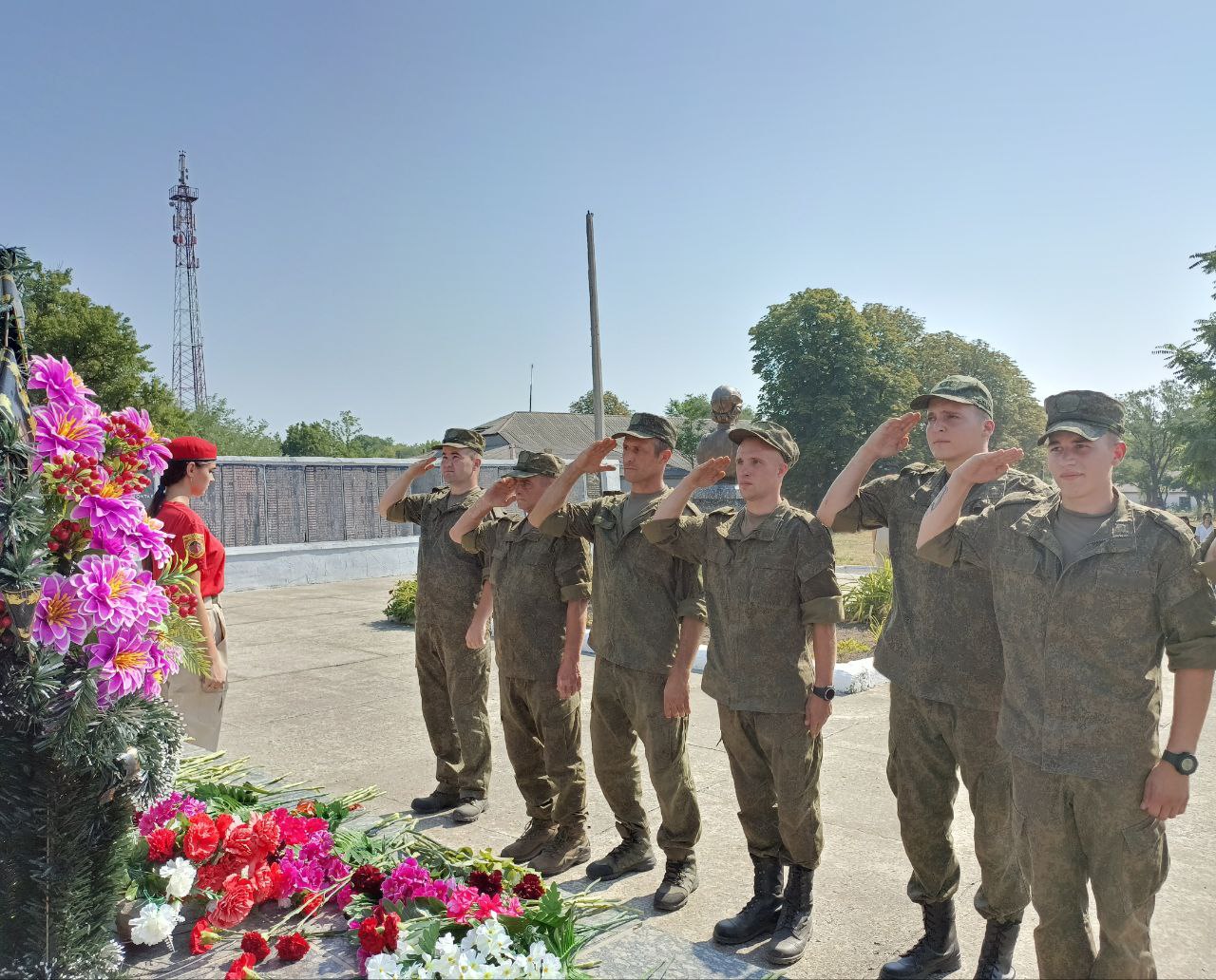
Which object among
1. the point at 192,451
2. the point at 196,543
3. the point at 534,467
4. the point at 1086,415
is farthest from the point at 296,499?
the point at 1086,415

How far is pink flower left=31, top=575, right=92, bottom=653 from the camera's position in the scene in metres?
2.27

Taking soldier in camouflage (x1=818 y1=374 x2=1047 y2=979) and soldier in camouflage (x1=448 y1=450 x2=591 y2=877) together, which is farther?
soldier in camouflage (x1=448 y1=450 x2=591 y2=877)

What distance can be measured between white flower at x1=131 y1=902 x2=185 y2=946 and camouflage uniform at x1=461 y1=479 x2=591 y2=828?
74.1 inches

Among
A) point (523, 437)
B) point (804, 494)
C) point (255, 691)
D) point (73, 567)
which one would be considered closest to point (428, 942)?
point (73, 567)

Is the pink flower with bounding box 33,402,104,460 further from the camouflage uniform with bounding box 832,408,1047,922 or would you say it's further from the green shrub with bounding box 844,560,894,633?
the green shrub with bounding box 844,560,894,633

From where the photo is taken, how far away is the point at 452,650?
5.11m

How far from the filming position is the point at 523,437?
175 ft

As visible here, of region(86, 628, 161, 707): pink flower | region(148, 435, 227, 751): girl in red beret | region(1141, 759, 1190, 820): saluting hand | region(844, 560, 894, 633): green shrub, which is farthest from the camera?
region(844, 560, 894, 633): green shrub

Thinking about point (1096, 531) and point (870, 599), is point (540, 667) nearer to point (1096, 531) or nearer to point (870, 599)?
point (1096, 531)

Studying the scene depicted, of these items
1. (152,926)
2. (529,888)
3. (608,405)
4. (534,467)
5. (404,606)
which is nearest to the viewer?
(152,926)

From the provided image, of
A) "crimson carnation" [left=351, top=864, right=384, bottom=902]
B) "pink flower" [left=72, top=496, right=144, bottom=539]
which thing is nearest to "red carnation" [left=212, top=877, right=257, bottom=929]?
"crimson carnation" [left=351, top=864, right=384, bottom=902]

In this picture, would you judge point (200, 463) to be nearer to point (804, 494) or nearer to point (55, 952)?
point (55, 952)

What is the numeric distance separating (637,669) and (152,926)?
6.46 ft

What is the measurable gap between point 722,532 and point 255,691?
18.7ft
